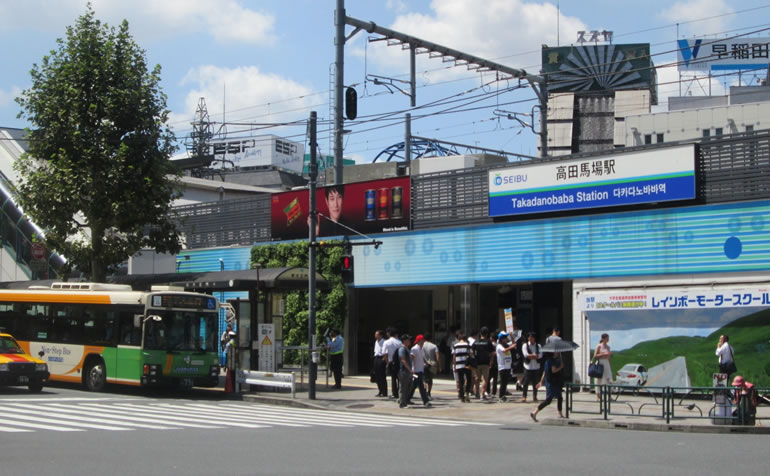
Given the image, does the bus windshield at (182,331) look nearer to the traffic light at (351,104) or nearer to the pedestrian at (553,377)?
the traffic light at (351,104)

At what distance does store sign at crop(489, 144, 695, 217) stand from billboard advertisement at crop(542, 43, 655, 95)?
184 feet

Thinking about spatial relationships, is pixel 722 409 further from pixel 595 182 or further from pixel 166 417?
pixel 166 417

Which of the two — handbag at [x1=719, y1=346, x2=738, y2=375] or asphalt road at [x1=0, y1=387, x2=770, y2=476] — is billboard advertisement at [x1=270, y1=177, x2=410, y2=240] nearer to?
asphalt road at [x1=0, y1=387, x2=770, y2=476]

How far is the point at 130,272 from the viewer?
40.9m

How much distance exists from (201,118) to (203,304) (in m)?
60.7

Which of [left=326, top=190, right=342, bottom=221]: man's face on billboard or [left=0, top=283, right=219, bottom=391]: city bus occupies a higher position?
[left=326, top=190, right=342, bottom=221]: man's face on billboard

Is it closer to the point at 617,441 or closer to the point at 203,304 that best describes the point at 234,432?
the point at 617,441

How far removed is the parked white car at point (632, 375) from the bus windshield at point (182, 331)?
11.3 meters

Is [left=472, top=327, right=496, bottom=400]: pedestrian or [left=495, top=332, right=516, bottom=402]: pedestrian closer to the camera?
[left=495, top=332, right=516, bottom=402]: pedestrian

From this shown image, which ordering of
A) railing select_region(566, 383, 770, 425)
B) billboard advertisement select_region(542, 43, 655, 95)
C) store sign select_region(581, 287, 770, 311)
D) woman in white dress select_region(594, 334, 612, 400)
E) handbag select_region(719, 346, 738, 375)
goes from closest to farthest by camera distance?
railing select_region(566, 383, 770, 425) → handbag select_region(719, 346, 738, 375) → store sign select_region(581, 287, 770, 311) → woman in white dress select_region(594, 334, 612, 400) → billboard advertisement select_region(542, 43, 655, 95)

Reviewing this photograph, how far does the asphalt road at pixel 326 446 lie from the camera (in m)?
11.7

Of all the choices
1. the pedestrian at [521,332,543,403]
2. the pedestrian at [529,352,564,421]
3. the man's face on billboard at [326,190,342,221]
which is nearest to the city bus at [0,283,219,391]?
the man's face on billboard at [326,190,342,221]

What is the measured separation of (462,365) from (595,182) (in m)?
6.63

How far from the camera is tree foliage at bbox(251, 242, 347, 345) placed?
32.3 metres
